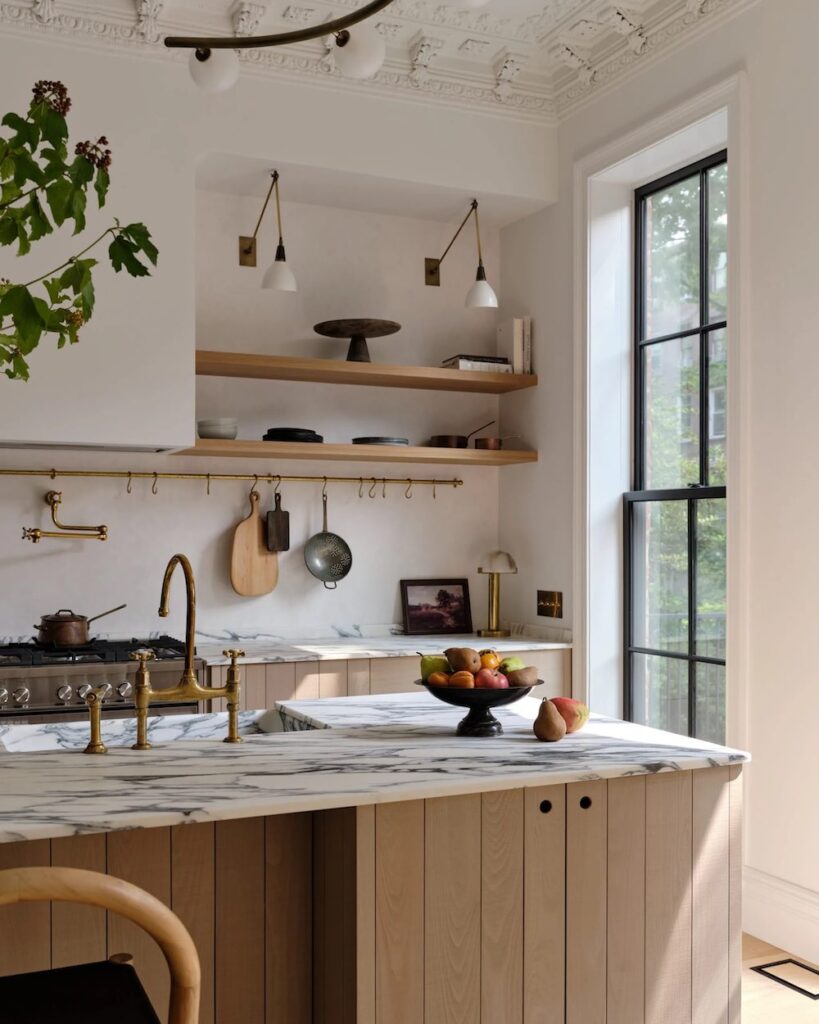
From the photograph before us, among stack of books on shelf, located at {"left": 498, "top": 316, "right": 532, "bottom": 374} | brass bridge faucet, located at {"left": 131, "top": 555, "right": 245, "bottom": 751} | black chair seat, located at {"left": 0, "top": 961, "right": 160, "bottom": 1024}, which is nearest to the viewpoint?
black chair seat, located at {"left": 0, "top": 961, "right": 160, "bottom": 1024}

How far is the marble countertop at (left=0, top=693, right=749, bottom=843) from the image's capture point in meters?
1.84

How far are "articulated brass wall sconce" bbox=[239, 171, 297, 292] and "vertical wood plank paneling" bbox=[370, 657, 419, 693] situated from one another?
151 centimetres

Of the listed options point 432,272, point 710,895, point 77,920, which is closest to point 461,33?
point 432,272

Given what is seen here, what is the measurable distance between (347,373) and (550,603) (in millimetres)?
1322

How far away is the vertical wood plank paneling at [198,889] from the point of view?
211cm

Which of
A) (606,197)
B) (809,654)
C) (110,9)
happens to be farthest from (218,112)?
(809,654)

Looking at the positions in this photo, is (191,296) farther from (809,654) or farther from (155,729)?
(809,654)

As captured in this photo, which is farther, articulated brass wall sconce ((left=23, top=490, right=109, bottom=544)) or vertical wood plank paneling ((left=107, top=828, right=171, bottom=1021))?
articulated brass wall sconce ((left=23, top=490, right=109, bottom=544))

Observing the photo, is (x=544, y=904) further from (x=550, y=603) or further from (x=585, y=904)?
(x=550, y=603)

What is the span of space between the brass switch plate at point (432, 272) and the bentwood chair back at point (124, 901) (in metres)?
4.07

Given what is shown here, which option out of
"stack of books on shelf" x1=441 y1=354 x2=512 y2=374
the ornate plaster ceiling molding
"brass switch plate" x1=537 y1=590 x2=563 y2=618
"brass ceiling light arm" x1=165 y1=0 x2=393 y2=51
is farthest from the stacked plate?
"brass ceiling light arm" x1=165 y1=0 x2=393 y2=51

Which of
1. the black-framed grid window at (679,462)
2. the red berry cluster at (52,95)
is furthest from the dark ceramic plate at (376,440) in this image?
the red berry cluster at (52,95)

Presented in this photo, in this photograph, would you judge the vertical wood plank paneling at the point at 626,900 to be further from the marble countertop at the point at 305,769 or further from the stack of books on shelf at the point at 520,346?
the stack of books on shelf at the point at 520,346

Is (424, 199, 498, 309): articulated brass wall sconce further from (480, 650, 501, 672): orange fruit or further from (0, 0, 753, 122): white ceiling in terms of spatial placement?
(480, 650, 501, 672): orange fruit
